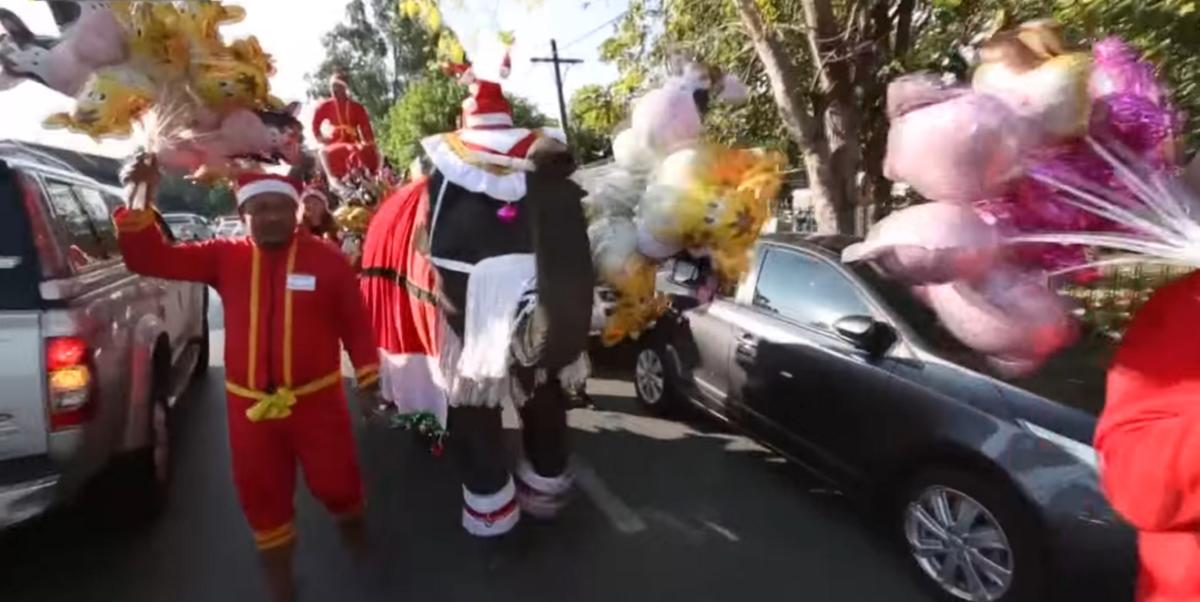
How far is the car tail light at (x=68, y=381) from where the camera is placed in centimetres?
296

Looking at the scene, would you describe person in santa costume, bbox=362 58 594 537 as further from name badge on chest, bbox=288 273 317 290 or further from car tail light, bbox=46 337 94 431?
car tail light, bbox=46 337 94 431

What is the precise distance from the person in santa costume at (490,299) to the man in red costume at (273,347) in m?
0.51

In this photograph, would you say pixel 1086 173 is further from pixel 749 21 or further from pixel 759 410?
pixel 749 21

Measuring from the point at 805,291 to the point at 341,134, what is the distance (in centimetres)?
358

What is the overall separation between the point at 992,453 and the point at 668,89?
6.20 feet

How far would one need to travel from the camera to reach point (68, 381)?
9.85ft

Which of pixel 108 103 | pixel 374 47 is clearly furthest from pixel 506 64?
pixel 374 47

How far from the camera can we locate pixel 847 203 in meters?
6.97

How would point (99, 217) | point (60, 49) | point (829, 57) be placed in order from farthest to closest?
point (829, 57) < point (99, 217) < point (60, 49)

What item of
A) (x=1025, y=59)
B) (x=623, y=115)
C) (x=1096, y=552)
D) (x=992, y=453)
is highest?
(x=623, y=115)

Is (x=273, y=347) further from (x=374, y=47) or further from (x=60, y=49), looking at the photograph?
(x=374, y=47)

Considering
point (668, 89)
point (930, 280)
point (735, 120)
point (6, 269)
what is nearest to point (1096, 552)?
point (930, 280)

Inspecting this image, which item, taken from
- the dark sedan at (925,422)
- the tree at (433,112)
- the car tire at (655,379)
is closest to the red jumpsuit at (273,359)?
the tree at (433,112)

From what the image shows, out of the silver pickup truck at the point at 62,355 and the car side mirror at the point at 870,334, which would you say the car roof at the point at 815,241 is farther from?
the silver pickup truck at the point at 62,355
